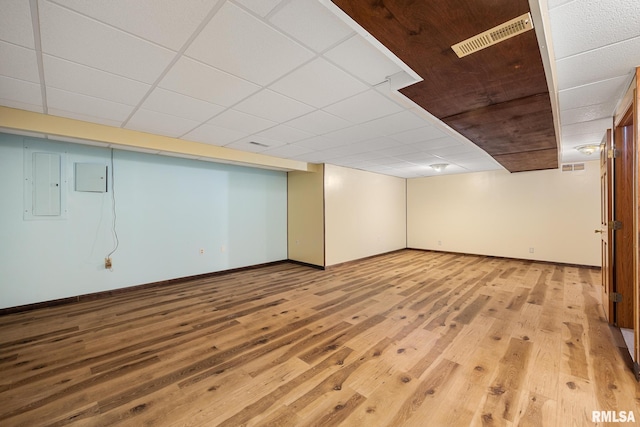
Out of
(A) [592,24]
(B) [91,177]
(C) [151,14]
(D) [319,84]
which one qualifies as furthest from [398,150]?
(B) [91,177]

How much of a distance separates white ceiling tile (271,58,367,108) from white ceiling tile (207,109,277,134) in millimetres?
768

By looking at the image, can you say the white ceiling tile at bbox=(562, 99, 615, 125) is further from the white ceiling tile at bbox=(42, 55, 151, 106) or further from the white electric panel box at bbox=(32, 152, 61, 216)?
the white electric panel box at bbox=(32, 152, 61, 216)

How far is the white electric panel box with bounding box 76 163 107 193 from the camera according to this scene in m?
3.70

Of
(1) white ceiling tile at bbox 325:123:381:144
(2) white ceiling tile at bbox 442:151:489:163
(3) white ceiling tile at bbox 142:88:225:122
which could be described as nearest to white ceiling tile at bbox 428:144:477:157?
(2) white ceiling tile at bbox 442:151:489:163

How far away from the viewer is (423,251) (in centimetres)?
781

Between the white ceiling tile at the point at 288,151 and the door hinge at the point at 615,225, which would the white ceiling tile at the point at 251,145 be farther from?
the door hinge at the point at 615,225

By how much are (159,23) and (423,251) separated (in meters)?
7.93

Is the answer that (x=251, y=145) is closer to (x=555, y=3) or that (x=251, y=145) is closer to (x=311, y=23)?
(x=311, y=23)

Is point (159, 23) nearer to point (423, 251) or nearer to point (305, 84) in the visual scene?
point (305, 84)

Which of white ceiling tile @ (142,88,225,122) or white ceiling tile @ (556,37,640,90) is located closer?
white ceiling tile @ (556,37,640,90)

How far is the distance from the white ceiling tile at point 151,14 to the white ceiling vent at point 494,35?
4.71 feet

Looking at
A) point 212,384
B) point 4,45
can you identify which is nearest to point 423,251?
point 212,384

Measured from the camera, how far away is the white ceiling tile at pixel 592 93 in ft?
6.86

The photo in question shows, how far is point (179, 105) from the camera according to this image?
262cm
